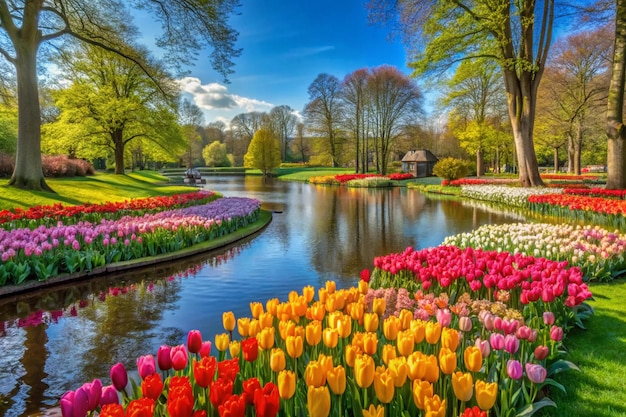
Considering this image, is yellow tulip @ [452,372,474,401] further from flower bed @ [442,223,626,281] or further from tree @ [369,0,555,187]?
tree @ [369,0,555,187]

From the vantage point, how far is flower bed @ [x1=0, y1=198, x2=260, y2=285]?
6.27 meters

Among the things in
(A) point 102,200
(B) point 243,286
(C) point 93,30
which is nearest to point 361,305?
(B) point 243,286

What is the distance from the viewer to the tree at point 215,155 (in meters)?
81.2

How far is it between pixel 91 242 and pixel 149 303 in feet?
7.85

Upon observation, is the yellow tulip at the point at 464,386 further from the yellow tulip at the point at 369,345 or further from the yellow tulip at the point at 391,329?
the yellow tulip at the point at 391,329

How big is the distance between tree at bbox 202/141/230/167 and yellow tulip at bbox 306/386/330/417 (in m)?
82.4

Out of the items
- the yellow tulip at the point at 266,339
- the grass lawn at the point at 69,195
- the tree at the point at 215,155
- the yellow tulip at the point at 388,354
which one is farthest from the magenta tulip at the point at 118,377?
the tree at the point at 215,155

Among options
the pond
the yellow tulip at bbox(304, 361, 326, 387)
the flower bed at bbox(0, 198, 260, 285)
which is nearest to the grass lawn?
the flower bed at bbox(0, 198, 260, 285)

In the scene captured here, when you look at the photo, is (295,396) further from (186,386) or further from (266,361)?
(186,386)

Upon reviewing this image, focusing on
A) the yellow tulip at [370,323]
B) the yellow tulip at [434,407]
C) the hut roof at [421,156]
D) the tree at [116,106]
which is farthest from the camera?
the hut roof at [421,156]

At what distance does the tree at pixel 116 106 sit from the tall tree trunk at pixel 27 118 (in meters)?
12.2

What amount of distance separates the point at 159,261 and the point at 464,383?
7276 mm

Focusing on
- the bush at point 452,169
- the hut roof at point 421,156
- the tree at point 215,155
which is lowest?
the bush at point 452,169

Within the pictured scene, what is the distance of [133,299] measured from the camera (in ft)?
19.8
